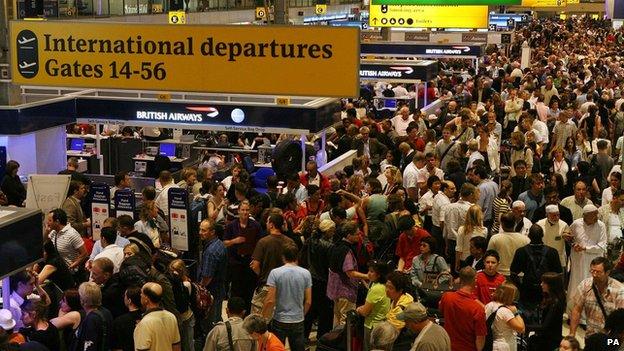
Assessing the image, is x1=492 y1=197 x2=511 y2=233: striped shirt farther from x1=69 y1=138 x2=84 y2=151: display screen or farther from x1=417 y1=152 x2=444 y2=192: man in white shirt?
x1=69 y1=138 x2=84 y2=151: display screen

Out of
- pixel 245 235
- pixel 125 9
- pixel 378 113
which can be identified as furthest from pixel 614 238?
pixel 125 9

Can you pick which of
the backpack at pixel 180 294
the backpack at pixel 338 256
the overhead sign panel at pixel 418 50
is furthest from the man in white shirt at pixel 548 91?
the backpack at pixel 180 294

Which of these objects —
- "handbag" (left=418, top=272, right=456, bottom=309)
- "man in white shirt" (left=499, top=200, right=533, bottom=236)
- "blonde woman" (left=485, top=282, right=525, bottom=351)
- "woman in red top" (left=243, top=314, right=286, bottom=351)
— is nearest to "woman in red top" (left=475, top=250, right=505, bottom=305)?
"handbag" (left=418, top=272, right=456, bottom=309)

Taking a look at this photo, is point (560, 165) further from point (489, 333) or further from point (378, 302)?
point (489, 333)

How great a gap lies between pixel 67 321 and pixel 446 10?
18.1 metres

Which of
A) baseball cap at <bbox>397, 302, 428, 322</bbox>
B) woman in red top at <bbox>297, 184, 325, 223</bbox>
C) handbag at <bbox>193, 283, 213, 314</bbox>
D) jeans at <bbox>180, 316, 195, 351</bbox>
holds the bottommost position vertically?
jeans at <bbox>180, 316, 195, 351</bbox>

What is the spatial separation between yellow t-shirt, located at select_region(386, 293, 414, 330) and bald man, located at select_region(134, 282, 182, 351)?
1566mm

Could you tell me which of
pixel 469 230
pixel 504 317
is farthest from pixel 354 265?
pixel 504 317

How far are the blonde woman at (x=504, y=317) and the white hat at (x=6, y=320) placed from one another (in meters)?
3.42

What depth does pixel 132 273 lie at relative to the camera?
26.3 ft

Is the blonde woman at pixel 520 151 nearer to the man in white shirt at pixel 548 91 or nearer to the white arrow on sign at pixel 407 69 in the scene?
the man in white shirt at pixel 548 91

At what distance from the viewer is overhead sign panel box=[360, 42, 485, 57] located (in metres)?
25.5

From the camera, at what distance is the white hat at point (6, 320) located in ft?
23.2

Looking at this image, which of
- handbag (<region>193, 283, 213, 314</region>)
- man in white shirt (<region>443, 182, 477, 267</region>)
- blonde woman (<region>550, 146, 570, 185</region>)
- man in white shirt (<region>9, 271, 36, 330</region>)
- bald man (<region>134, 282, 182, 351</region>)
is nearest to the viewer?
bald man (<region>134, 282, 182, 351</region>)
